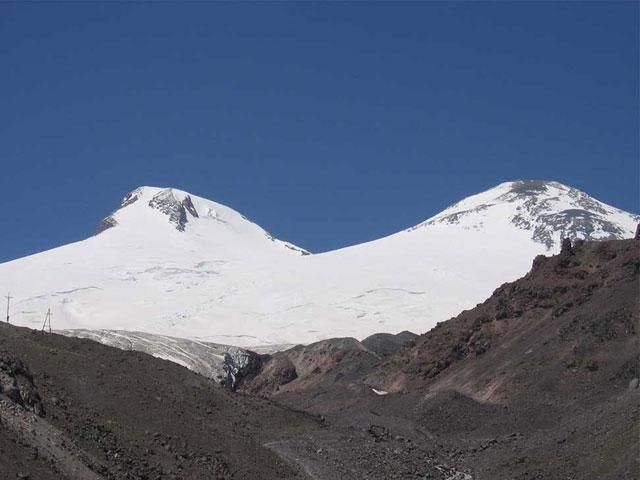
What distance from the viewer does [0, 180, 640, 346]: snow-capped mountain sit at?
13050 cm

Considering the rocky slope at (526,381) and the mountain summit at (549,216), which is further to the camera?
the mountain summit at (549,216)

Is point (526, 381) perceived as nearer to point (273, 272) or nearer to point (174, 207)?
point (273, 272)

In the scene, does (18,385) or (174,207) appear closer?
(18,385)

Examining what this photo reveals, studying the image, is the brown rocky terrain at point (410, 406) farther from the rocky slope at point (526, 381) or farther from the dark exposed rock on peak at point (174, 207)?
the dark exposed rock on peak at point (174, 207)

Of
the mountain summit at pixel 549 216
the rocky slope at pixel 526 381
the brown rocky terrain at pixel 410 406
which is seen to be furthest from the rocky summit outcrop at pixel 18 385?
the mountain summit at pixel 549 216

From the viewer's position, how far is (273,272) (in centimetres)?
15712

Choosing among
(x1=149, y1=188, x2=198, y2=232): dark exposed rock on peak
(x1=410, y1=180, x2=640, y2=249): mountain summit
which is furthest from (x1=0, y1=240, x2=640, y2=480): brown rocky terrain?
(x1=149, y1=188, x2=198, y2=232): dark exposed rock on peak

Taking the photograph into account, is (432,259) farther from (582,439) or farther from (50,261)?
(582,439)

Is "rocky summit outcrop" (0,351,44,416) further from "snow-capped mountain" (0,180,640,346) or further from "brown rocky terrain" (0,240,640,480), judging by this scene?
"snow-capped mountain" (0,180,640,346)

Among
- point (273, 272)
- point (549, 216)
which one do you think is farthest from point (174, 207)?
point (549, 216)

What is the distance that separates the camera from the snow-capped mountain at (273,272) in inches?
5138

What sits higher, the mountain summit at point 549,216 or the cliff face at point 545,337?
the mountain summit at point 549,216

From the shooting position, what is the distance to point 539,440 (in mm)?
44594

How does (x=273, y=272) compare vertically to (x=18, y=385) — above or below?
above
